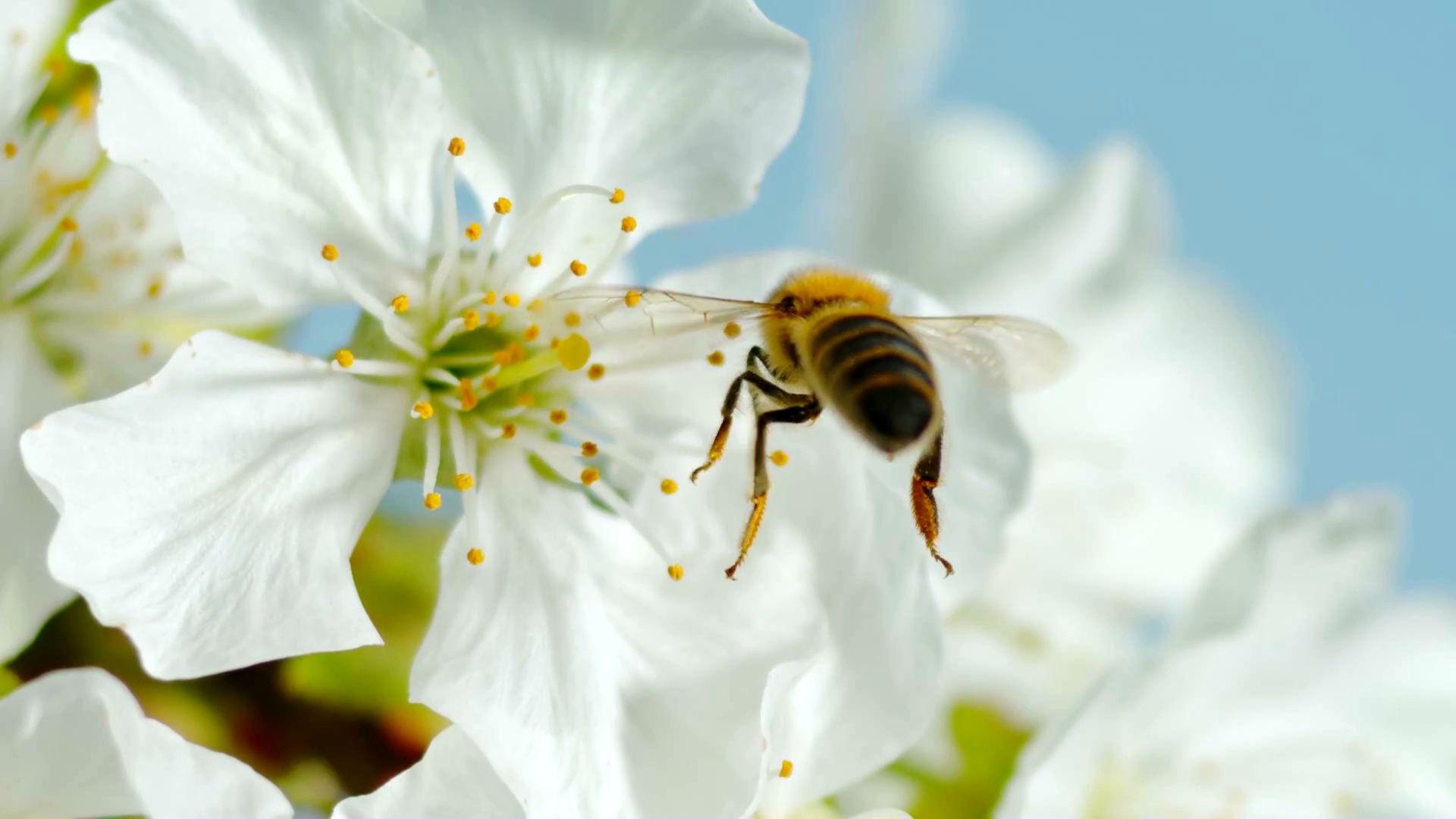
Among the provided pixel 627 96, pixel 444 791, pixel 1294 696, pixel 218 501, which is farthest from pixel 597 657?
pixel 1294 696

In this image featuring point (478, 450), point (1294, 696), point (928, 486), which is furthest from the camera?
point (1294, 696)

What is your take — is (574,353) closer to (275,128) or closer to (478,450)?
(478,450)

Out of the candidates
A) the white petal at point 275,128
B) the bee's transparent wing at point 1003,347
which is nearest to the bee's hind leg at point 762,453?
the bee's transparent wing at point 1003,347

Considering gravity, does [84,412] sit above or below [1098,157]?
below

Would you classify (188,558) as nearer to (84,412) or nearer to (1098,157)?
(84,412)

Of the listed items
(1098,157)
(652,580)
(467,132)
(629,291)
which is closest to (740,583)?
(652,580)

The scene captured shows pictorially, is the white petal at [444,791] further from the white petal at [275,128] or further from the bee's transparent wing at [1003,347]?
the bee's transparent wing at [1003,347]
